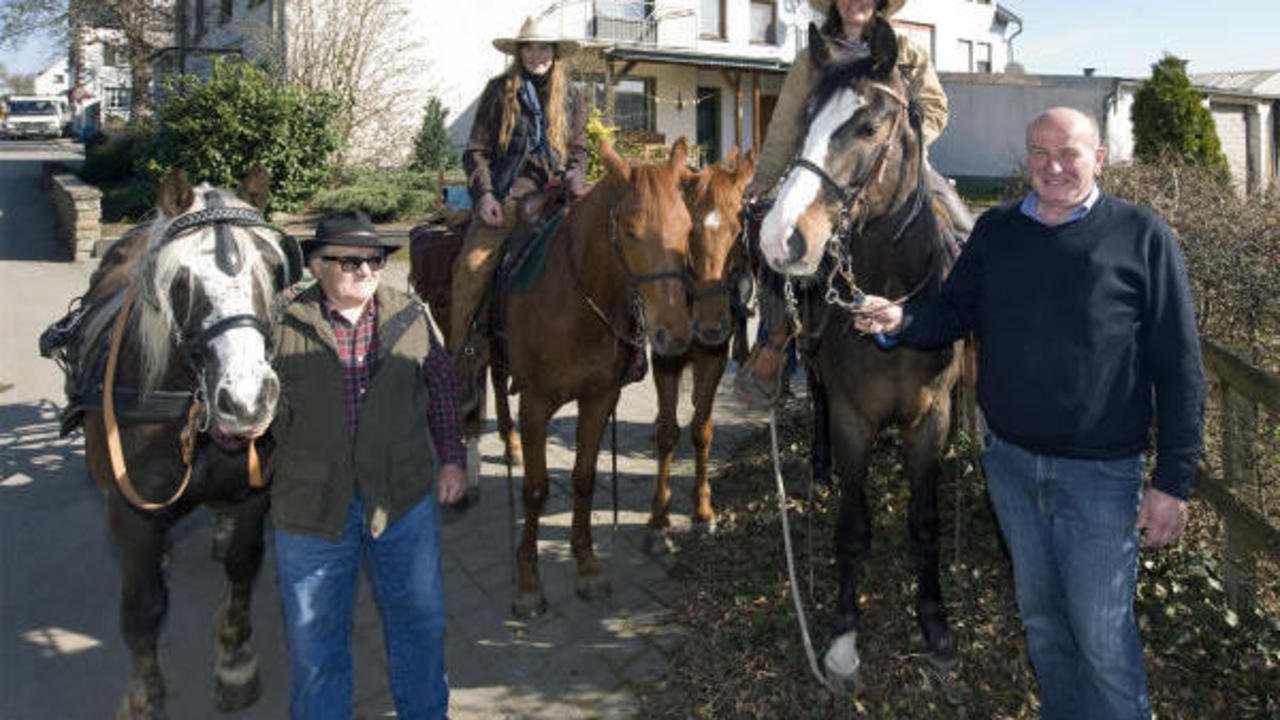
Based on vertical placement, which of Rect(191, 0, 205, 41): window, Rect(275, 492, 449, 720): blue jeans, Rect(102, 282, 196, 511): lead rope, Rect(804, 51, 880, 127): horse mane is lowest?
Rect(275, 492, 449, 720): blue jeans

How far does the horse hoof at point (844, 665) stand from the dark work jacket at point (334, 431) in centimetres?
→ 186

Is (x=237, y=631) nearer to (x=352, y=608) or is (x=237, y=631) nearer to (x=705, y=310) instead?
(x=352, y=608)

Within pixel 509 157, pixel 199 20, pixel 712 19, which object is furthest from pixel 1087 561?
pixel 199 20

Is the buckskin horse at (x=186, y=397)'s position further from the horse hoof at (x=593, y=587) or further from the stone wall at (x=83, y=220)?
the stone wall at (x=83, y=220)

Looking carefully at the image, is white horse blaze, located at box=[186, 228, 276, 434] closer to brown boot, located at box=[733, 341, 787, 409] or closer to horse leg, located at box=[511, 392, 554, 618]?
horse leg, located at box=[511, 392, 554, 618]

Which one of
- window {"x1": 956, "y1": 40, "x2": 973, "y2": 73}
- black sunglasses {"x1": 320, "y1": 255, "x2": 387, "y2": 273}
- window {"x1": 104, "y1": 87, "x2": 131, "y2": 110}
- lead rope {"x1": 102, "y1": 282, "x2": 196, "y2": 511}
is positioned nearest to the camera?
black sunglasses {"x1": 320, "y1": 255, "x2": 387, "y2": 273}

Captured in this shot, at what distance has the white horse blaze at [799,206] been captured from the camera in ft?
8.91

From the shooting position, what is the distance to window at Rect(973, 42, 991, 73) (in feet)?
120

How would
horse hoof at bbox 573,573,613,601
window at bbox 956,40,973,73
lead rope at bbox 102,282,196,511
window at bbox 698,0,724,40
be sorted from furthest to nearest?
window at bbox 956,40,973,73
window at bbox 698,0,724,40
horse hoof at bbox 573,573,613,601
lead rope at bbox 102,282,196,511

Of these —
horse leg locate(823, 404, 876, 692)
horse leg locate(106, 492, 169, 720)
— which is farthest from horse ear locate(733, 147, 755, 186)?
horse leg locate(106, 492, 169, 720)

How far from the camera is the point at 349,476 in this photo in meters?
2.89

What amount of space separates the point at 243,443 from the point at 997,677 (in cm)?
318

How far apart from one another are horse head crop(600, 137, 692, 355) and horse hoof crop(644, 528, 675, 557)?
164 centimetres

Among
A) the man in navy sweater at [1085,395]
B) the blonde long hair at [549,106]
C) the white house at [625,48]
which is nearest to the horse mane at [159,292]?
the blonde long hair at [549,106]
